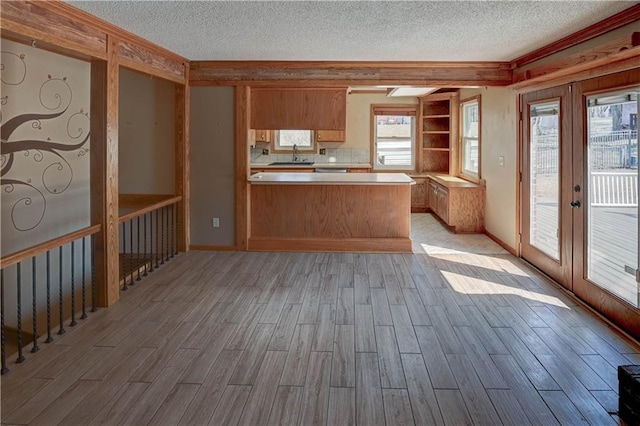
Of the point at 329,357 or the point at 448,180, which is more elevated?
the point at 448,180

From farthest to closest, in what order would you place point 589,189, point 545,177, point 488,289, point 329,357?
point 545,177 < point 488,289 < point 589,189 < point 329,357

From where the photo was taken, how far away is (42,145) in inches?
158

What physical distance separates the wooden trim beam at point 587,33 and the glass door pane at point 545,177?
1.64ft

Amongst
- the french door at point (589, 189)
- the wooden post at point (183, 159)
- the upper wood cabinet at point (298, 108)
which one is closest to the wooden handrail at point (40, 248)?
the wooden post at point (183, 159)

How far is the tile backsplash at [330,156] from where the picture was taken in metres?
9.84

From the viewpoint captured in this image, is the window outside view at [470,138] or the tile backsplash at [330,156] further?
the tile backsplash at [330,156]

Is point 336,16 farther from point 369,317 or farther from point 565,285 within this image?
point 565,285

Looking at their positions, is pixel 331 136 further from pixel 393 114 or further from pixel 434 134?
pixel 434 134

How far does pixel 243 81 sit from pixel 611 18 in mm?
3948

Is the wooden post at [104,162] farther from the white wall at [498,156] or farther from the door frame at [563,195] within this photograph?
the white wall at [498,156]

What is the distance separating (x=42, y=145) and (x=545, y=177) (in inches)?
187

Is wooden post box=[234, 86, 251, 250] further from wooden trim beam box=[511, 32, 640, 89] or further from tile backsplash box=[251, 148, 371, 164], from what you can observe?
tile backsplash box=[251, 148, 371, 164]

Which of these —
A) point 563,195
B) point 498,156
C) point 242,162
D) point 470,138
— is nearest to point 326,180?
point 242,162

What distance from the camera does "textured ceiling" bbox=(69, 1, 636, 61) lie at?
11.4 feet
